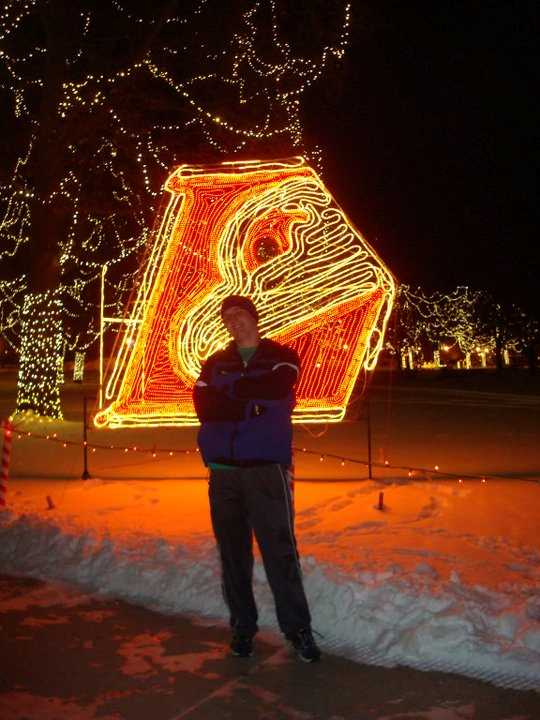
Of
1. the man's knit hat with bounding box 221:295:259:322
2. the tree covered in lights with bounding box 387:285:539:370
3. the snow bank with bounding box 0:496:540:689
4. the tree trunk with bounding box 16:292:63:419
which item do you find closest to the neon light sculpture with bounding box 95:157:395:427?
the snow bank with bounding box 0:496:540:689

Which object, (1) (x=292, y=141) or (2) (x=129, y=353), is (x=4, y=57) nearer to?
(1) (x=292, y=141)

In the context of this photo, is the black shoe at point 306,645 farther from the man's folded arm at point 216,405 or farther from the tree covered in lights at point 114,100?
the tree covered in lights at point 114,100

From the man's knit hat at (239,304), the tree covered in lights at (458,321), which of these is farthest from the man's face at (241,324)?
the tree covered in lights at (458,321)

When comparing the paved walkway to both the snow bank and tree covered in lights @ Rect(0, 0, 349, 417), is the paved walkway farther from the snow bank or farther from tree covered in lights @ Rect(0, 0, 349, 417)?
tree covered in lights @ Rect(0, 0, 349, 417)

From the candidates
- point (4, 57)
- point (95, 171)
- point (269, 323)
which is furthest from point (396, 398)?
point (269, 323)

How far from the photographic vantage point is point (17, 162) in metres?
23.5

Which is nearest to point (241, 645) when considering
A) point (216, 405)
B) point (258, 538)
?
point (258, 538)

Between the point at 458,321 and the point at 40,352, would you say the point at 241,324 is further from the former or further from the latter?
the point at 458,321

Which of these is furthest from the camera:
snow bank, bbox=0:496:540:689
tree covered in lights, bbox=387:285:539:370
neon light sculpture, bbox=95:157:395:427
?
tree covered in lights, bbox=387:285:539:370

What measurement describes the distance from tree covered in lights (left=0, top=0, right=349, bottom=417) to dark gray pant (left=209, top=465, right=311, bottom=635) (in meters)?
16.3

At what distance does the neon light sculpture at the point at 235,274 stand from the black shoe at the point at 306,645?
8499mm

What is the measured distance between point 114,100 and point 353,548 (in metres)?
Result: 16.7

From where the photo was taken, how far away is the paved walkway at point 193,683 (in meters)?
5.14

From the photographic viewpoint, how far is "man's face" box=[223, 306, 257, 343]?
6.20 m
